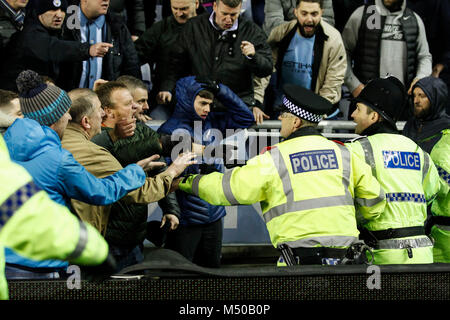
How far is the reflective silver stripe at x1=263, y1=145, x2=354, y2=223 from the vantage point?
3.86m

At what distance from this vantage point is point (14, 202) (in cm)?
216

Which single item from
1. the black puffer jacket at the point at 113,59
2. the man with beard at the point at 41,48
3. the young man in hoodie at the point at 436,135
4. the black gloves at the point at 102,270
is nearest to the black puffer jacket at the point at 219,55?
the black puffer jacket at the point at 113,59

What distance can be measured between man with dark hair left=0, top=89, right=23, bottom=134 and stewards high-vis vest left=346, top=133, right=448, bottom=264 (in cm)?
241

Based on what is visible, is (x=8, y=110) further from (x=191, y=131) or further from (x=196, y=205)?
(x=196, y=205)

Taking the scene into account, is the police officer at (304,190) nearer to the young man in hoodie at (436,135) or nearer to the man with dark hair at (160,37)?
the young man in hoodie at (436,135)

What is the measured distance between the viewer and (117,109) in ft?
14.5

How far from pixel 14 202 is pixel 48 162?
3.42ft

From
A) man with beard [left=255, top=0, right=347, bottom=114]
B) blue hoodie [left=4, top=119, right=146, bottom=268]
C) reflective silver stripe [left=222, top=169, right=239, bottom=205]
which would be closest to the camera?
blue hoodie [left=4, top=119, right=146, bottom=268]

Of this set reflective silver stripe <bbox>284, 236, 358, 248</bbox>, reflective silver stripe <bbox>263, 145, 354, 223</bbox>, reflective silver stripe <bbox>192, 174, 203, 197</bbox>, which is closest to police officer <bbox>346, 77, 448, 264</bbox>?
reflective silver stripe <bbox>263, 145, 354, 223</bbox>

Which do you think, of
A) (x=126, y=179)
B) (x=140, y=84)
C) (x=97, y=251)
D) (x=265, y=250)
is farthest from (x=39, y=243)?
Answer: (x=265, y=250)

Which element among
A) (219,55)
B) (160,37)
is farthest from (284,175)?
(160,37)

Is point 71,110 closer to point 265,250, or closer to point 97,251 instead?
→ point 97,251

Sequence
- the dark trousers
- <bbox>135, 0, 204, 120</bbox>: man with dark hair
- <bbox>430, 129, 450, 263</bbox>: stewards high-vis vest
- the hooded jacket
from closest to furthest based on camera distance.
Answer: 1. <bbox>430, 129, 450, 263</bbox>: stewards high-vis vest
2. the dark trousers
3. the hooded jacket
4. <bbox>135, 0, 204, 120</bbox>: man with dark hair

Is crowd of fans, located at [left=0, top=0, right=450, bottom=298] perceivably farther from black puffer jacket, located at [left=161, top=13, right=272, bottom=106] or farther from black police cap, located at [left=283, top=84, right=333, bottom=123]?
black police cap, located at [left=283, top=84, right=333, bottom=123]
